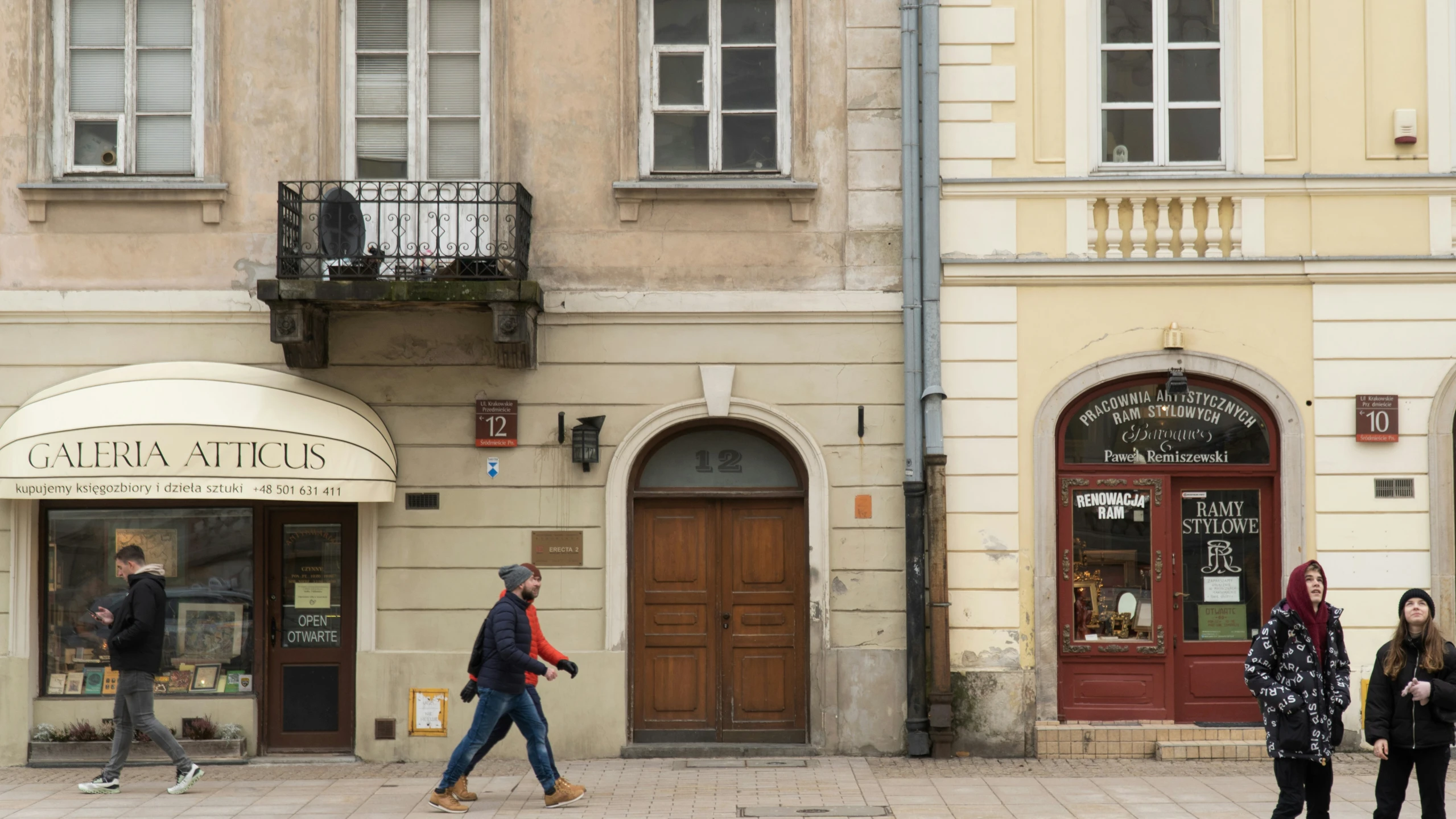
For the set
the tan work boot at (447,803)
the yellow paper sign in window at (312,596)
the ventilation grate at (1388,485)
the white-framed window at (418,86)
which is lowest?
the tan work boot at (447,803)

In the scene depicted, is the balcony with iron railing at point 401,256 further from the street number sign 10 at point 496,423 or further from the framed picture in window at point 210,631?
the framed picture in window at point 210,631

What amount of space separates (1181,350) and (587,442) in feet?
16.2

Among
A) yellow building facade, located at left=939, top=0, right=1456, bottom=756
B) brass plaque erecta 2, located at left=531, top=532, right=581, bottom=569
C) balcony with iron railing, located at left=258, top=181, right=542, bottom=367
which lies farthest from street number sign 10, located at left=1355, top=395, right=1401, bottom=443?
balcony with iron railing, located at left=258, top=181, right=542, bottom=367

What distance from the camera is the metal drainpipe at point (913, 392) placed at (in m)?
10.6

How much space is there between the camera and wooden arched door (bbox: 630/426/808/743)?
11031mm

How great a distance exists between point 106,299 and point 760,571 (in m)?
5.86

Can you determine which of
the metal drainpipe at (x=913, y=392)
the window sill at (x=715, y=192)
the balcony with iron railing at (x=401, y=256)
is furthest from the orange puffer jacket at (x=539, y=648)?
the window sill at (x=715, y=192)

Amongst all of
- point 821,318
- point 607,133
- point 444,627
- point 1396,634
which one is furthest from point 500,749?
point 1396,634

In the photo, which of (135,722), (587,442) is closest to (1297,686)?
(587,442)

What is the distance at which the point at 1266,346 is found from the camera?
10.8m

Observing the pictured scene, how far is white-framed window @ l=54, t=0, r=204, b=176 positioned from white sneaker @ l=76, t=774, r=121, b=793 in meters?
4.95

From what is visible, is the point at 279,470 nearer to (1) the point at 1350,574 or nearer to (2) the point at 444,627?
(2) the point at 444,627

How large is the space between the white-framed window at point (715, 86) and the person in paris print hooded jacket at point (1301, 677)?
5.68 metres

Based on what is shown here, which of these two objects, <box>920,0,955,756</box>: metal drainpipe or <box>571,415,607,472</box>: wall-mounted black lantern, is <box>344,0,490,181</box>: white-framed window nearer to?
<box>571,415,607,472</box>: wall-mounted black lantern
